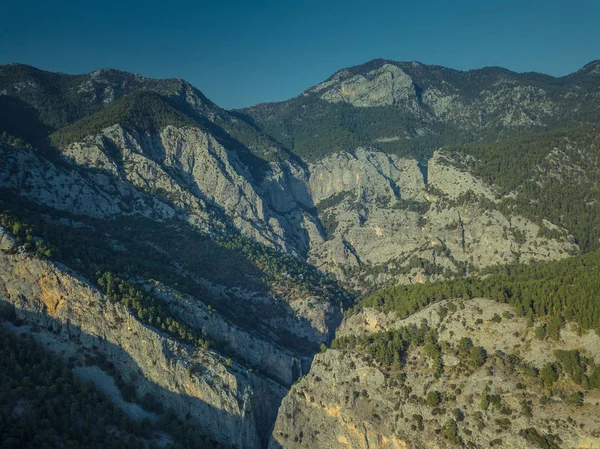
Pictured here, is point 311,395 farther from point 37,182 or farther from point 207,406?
point 37,182

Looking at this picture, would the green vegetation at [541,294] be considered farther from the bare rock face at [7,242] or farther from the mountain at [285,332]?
the bare rock face at [7,242]

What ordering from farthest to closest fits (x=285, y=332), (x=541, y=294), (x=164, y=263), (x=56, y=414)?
(x=164, y=263) → (x=285, y=332) → (x=541, y=294) → (x=56, y=414)

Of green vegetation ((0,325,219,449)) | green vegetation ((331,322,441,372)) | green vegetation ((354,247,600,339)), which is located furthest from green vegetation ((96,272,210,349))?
green vegetation ((354,247,600,339))

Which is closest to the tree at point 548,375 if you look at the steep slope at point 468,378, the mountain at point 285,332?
the steep slope at point 468,378

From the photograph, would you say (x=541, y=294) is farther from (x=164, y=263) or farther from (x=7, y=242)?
(x=7, y=242)

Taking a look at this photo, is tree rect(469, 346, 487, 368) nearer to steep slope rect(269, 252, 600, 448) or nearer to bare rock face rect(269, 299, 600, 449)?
steep slope rect(269, 252, 600, 448)

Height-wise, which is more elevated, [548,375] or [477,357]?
[548,375]

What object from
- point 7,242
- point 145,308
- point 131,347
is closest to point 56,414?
point 131,347
